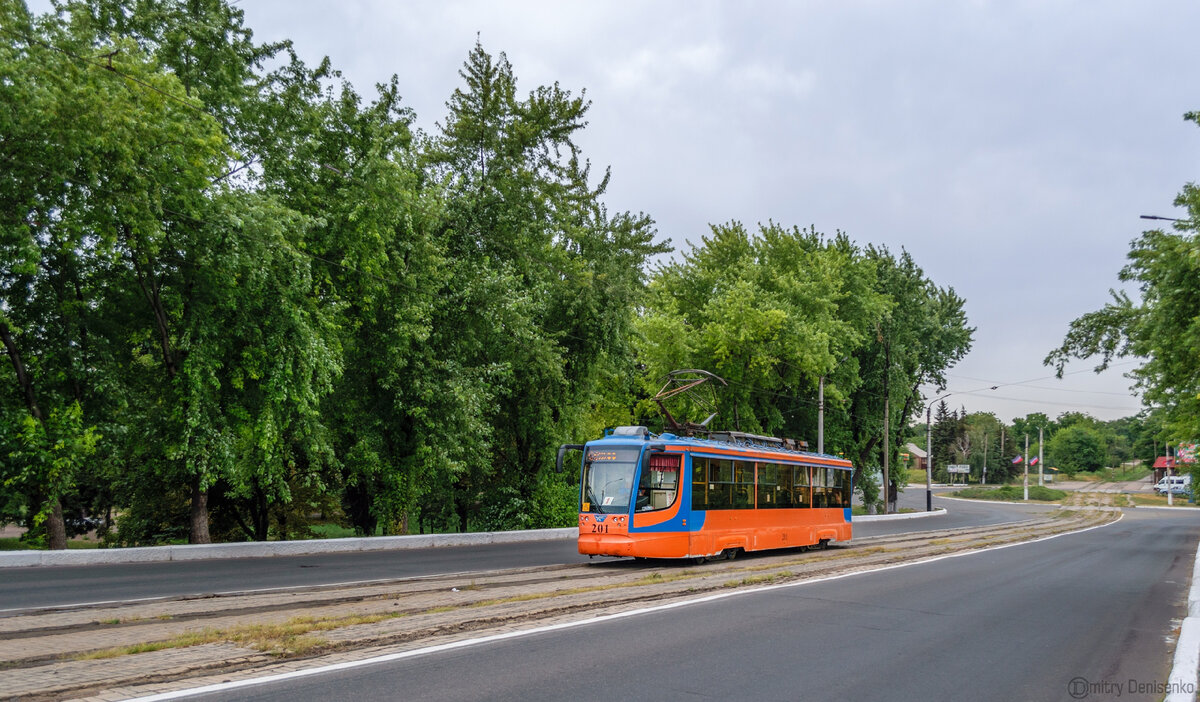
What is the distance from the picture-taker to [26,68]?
55.5 ft

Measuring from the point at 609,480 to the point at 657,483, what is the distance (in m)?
1.12

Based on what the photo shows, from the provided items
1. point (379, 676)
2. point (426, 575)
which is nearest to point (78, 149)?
point (426, 575)

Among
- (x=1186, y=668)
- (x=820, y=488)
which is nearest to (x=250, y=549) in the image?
(x=820, y=488)

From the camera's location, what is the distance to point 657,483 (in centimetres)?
1845

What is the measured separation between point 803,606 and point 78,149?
16.7m

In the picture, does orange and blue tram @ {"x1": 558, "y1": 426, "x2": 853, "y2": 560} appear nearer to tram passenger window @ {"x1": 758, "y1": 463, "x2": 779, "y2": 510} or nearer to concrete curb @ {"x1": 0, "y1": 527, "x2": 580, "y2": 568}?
tram passenger window @ {"x1": 758, "y1": 463, "x2": 779, "y2": 510}

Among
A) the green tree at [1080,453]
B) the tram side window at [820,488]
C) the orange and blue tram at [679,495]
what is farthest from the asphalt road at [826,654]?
the green tree at [1080,453]

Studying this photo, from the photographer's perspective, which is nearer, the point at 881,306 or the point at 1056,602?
the point at 1056,602

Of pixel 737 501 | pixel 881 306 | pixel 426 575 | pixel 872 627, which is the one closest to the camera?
pixel 872 627

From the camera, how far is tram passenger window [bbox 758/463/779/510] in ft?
72.1

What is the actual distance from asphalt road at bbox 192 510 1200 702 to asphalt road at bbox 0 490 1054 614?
22.3 ft

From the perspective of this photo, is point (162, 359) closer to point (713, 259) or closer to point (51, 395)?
point (51, 395)

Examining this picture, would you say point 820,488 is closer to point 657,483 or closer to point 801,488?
point 801,488

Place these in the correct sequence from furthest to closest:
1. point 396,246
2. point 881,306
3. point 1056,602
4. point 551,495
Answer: point 881,306 → point 551,495 → point 396,246 → point 1056,602
